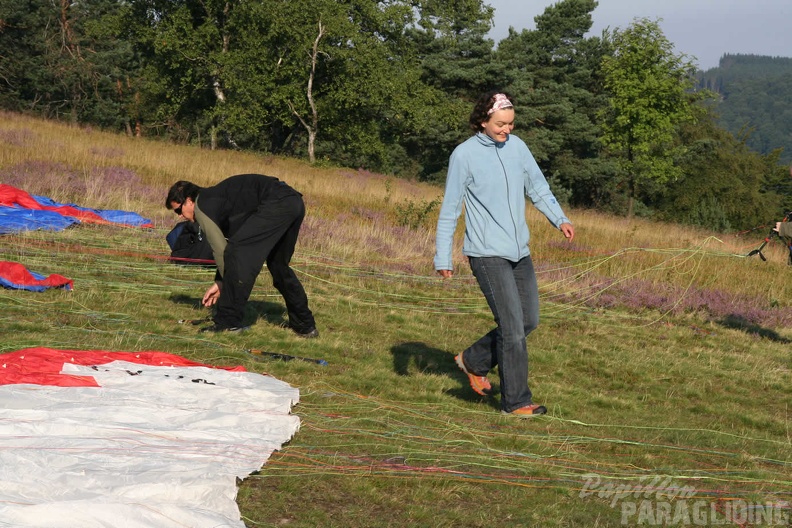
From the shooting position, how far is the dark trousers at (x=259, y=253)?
6.59 metres

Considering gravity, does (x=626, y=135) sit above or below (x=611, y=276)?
above

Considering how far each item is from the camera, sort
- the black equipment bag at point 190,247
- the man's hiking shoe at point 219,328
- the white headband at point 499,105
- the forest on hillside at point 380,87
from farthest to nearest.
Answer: the forest on hillside at point 380,87
the black equipment bag at point 190,247
the man's hiking shoe at point 219,328
the white headband at point 499,105

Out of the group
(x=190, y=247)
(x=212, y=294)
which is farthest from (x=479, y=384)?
(x=190, y=247)

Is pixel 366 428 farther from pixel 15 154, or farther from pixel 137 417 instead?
pixel 15 154

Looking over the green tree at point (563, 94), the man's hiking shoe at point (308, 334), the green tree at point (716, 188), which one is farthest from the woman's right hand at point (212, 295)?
the green tree at point (716, 188)

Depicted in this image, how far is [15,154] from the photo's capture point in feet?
52.0

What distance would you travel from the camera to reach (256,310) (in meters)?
8.29

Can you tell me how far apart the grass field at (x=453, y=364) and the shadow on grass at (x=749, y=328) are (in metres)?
0.04

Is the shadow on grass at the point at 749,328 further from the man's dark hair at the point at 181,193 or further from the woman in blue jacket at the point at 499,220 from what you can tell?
the man's dark hair at the point at 181,193

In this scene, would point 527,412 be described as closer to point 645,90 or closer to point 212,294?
point 212,294

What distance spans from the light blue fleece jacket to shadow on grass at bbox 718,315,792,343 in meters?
5.83

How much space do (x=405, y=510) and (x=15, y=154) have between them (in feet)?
47.6

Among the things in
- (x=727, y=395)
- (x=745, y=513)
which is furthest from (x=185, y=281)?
(x=745, y=513)

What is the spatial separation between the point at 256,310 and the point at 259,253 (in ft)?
5.83
